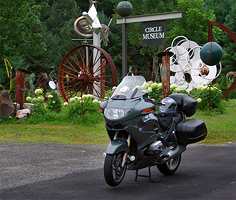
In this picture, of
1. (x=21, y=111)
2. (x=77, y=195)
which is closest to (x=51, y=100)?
(x=21, y=111)

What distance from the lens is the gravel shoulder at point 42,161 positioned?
6.82m

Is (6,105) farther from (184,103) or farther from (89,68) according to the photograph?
(184,103)

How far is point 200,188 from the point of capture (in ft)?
20.0

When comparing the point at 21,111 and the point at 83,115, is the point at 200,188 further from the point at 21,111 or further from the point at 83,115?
the point at 21,111

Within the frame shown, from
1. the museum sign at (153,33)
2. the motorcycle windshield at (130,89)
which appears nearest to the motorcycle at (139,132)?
the motorcycle windshield at (130,89)

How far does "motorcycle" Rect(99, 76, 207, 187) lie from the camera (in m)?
Answer: 5.97

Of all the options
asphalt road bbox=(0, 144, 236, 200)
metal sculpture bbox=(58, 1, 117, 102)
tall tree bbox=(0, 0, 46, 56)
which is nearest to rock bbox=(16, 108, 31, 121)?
metal sculpture bbox=(58, 1, 117, 102)

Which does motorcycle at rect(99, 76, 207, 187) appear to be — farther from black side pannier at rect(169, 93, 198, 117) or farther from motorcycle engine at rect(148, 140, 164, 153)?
black side pannier at rect(169, 93, 198, 117)

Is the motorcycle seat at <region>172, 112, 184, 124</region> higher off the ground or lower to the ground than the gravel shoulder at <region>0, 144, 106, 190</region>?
higher

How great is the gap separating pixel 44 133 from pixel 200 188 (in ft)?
22.9

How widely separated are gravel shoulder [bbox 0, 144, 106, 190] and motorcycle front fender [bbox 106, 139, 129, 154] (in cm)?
129

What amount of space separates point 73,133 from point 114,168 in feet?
21.1

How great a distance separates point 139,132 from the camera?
241 inches

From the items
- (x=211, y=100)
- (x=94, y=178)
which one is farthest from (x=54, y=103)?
(x=94, y=178)
